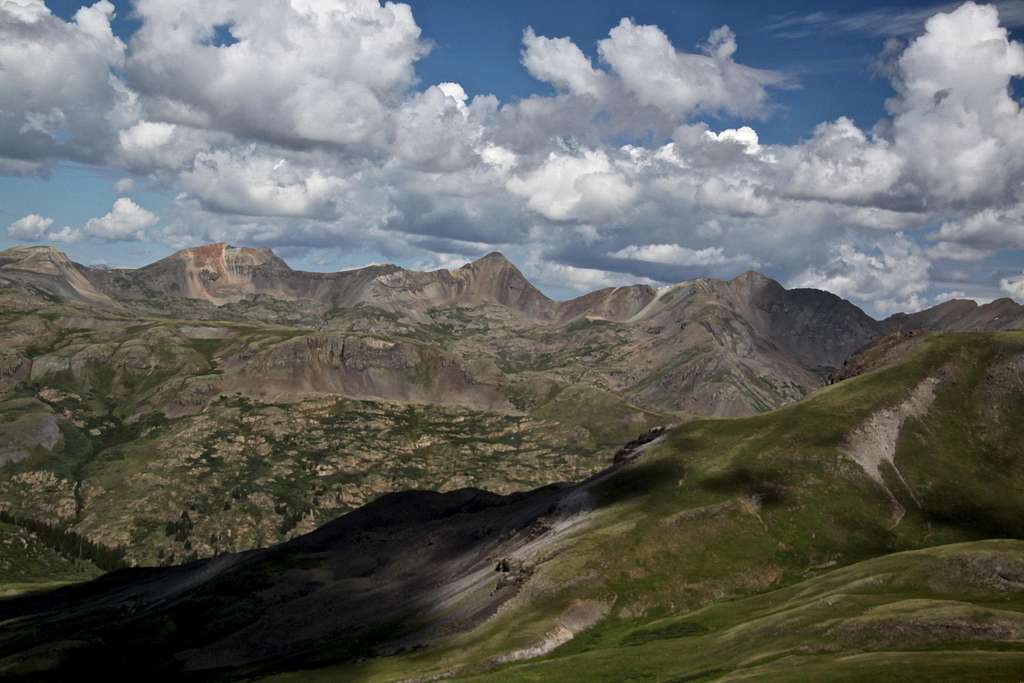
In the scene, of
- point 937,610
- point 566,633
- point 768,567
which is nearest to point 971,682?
point 937,610

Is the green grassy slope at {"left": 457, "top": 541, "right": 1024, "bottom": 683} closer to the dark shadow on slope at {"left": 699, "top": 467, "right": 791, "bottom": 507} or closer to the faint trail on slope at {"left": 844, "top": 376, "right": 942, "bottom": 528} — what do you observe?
the dark shadow on slope at {"left": 699, "top": 467, "right": 791, "bottom": 507}

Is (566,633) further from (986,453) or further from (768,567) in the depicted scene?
(986,453)

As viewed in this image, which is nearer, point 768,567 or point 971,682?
point 971,682

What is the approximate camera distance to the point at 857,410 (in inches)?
7840

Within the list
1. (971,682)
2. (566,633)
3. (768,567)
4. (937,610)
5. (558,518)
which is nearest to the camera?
(971,682)

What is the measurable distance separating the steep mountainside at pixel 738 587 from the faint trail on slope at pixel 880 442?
428 mm

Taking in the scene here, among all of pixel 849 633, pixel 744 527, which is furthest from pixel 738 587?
pixel 849 633

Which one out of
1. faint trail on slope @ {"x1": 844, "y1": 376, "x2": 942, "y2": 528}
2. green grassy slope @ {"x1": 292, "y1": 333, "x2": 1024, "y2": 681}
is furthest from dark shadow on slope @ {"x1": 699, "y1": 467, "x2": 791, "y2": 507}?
faint trail on slope @ {"x1": 844, "y1": 376, "x2": 942, "y2": 528}

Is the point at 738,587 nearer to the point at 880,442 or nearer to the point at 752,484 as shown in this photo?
the point at 752,484

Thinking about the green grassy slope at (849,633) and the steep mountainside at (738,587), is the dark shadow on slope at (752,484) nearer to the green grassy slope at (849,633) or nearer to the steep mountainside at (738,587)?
the steep mountainside at (738,587)

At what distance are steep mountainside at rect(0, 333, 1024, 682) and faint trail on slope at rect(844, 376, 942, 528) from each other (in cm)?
43

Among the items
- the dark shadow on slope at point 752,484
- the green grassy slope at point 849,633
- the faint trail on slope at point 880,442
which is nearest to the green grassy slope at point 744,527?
the dark shadow on slope at point 752,484

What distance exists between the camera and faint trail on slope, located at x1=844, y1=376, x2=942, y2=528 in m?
180

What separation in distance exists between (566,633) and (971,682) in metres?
78.6
